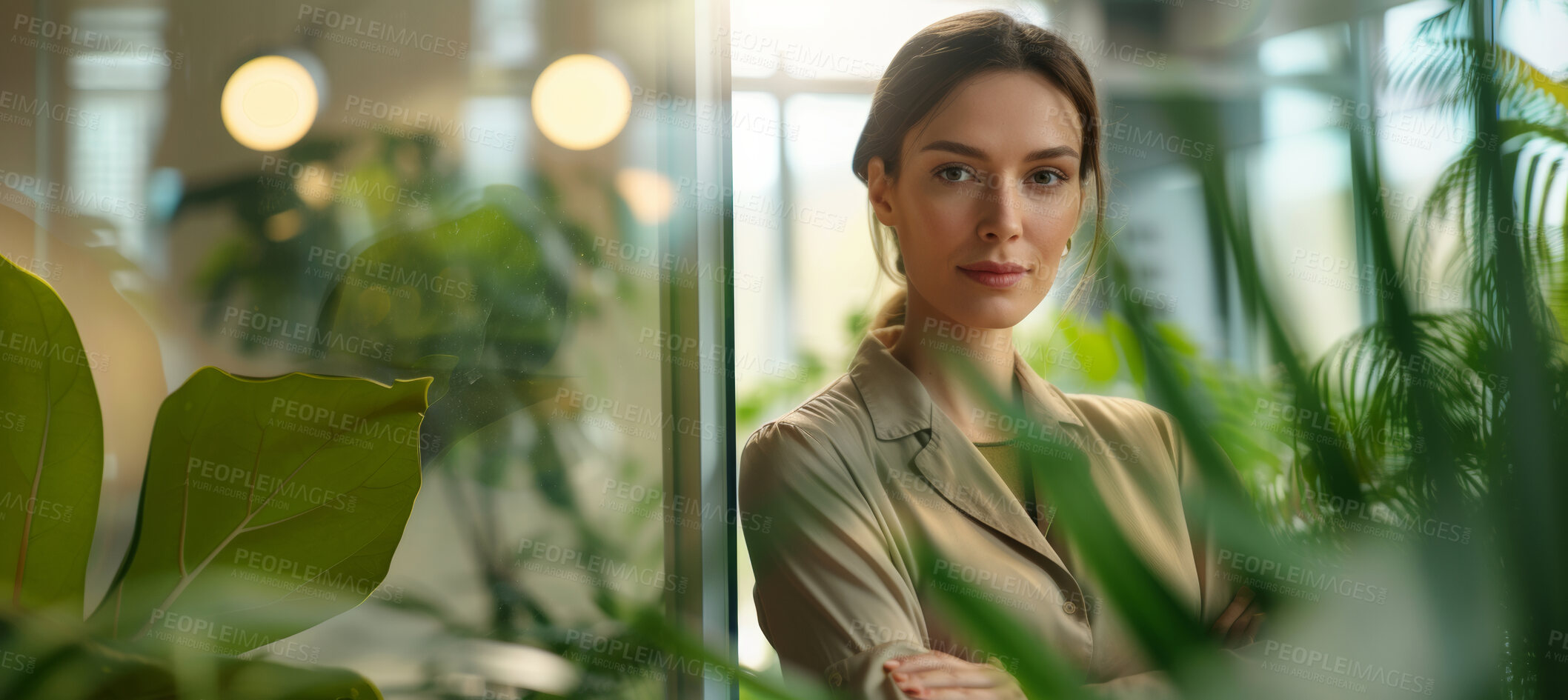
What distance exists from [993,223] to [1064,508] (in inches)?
30.9

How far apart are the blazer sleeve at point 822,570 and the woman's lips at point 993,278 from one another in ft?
0.81

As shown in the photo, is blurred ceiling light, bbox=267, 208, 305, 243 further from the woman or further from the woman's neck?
the woman's neck

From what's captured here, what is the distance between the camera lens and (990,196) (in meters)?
0.90

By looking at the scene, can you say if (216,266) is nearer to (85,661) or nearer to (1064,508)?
(85,661)

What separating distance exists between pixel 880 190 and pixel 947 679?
0.53m

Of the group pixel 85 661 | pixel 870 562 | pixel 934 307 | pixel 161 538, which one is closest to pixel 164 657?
pixel 85 661

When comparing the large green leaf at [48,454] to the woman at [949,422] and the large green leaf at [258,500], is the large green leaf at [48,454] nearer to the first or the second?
the large green leaf at [258,500]

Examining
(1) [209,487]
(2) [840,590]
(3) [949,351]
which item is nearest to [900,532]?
(2) [840,590]

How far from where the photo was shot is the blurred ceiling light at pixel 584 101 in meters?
0.97

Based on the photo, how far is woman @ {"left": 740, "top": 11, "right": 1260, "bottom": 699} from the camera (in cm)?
83

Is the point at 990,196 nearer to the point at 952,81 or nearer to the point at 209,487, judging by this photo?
the point at 952,81

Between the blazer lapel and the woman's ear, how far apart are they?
15 centimetres

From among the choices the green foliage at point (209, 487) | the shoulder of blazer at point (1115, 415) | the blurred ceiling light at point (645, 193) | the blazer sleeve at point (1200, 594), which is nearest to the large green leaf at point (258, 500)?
the green foliage at point (209, 487)

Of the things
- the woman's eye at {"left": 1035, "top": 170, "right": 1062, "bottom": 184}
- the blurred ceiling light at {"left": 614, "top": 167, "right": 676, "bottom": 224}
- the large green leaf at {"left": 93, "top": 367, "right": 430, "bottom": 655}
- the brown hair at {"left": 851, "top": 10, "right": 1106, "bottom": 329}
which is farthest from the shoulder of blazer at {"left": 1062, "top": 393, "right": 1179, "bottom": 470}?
the large green leaf at {"left": 93, "top": 367, "right": 430, "bottom": 655}
